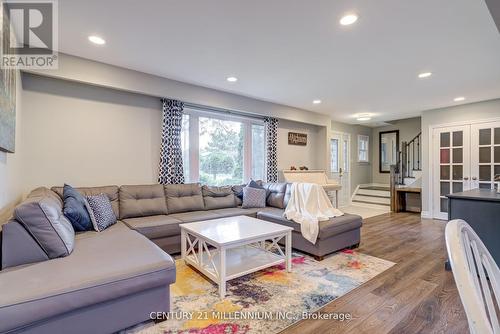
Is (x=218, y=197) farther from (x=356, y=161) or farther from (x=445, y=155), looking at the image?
(x=356, y=161)

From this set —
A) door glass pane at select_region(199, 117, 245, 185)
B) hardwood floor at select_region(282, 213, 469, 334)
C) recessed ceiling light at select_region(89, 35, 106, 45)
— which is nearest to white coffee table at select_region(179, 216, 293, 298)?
hardwood floor at select_region(282, 213, 469, 334)

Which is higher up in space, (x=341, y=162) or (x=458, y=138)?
(x=458, y=138)

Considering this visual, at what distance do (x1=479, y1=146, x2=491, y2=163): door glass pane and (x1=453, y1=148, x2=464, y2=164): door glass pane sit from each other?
0.31m

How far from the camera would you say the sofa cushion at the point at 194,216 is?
343 centimetres

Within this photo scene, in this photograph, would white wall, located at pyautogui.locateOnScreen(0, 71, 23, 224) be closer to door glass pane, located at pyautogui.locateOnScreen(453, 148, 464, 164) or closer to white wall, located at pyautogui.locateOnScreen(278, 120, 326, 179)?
A: white wall, located at pyautogui.locateOnScreen(278, 120, 326, 179)

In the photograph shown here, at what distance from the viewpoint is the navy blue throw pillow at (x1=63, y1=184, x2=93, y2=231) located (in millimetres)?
2572

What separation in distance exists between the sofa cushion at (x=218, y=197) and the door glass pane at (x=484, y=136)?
5.26 meters

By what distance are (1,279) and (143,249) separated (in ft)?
2.81

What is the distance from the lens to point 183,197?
156 inches

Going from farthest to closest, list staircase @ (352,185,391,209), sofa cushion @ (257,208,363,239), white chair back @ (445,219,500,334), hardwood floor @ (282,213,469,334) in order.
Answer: staircase @ (352,185,391,209)
sofa cushion @ (257,208,363,239)
hardwood floor @ (282,213,469,334)
white chair back @ (445,219,500,334)

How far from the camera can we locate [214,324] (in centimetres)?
191

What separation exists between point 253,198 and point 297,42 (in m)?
2.58

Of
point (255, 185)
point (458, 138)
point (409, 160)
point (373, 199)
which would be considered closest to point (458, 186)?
point (458, 138)

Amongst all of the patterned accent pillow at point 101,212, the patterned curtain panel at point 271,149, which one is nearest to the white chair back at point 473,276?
the patterned accent pillow at point 101,212
